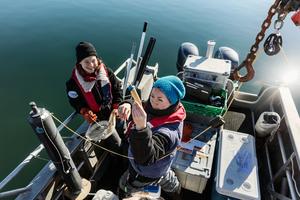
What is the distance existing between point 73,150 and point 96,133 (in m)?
0.46

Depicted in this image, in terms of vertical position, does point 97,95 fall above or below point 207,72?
below

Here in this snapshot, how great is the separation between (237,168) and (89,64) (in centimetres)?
255

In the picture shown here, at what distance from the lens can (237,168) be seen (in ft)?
10.5

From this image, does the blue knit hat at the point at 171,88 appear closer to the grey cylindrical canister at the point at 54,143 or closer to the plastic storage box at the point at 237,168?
the grey cylindrical canister at the point at 54,143

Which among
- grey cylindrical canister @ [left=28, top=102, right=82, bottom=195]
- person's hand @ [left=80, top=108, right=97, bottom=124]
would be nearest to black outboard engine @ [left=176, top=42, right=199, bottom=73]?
person's hand @ [left=80, top=108, right=97, bottom=124]

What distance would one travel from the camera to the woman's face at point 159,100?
7.02 feet

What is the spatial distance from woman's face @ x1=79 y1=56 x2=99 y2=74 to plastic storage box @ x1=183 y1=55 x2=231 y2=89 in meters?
1.77

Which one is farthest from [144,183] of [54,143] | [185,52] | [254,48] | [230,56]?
[230,56]

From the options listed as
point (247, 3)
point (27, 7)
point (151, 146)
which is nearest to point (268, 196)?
point (151, 146)

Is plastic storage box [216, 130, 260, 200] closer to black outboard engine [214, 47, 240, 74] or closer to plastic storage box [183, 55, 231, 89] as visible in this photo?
plastic storage box [183, 55, 231, 89]

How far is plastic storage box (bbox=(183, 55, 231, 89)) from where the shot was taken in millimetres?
4035

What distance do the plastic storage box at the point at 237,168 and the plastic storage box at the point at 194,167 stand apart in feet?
0.56

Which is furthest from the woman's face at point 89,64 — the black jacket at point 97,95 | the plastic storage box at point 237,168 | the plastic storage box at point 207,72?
the plastic storage box at point 237,168

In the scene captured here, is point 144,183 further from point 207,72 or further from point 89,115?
point 207,72
